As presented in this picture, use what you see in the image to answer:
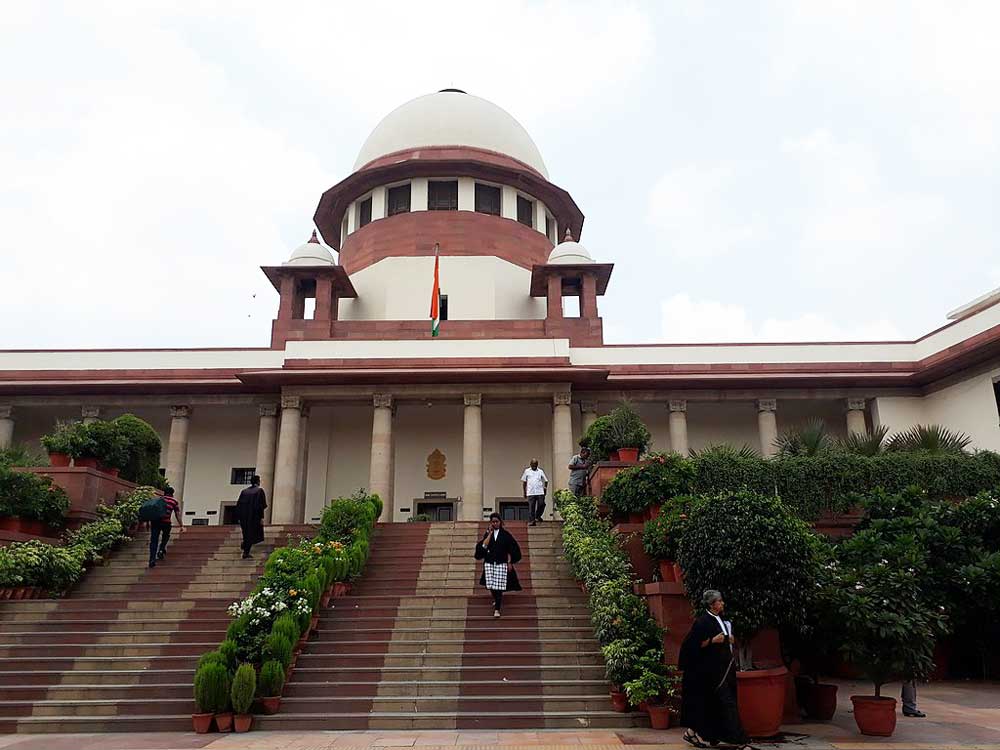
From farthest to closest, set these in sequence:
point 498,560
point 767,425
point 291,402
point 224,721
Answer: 1. point 767,425
2. point 291,402
3. point 498,560
4. point 224,721

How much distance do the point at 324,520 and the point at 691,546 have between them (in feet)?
24.2

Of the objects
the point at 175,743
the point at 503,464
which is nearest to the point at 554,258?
the point at 503,464

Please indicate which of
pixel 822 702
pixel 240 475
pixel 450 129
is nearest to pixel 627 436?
pixel 822 702

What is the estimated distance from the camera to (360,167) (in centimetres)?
2819

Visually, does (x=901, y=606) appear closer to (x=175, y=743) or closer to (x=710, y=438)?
(x=175, y=743)

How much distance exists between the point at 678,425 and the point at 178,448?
12671mm

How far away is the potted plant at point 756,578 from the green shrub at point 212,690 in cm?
454

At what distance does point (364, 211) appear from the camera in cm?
2677

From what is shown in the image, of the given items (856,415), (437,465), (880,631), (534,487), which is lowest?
(880,631)

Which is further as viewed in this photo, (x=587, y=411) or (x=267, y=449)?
(x=587, y=411)

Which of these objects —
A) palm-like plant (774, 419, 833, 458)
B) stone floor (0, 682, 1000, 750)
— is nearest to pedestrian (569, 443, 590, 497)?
palm-like plant (774, 419, 833, 458)

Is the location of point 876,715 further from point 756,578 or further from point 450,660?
point 450,660

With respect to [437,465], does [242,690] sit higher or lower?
lower

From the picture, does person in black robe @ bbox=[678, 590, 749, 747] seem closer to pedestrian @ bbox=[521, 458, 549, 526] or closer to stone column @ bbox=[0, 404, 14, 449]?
pedestrian @ bbox=[521, 458, 549, 526]
